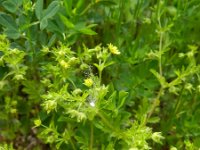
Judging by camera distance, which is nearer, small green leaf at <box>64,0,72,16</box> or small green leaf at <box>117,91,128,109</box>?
small green leaf at <box>117,91,128,109</box>

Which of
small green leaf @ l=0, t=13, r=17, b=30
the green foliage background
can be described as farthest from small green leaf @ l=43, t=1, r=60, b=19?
small green leaf @ l=0, t=13, r=17, b=30

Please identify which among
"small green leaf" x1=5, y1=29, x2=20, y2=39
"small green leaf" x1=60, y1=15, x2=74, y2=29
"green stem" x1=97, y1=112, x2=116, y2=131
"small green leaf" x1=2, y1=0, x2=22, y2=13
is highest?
"small green leaf" x1=2, y1=0, x2=22, y2=13

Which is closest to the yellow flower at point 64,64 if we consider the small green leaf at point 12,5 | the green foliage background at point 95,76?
the green foliage background at point 95,76

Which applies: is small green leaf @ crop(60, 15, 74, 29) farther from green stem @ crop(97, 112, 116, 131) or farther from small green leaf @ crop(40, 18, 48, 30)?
green stem @ crop(97, 112, 116, 131)

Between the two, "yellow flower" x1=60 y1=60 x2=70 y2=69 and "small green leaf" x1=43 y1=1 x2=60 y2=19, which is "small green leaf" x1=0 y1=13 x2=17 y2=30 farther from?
"yellow flower" x1=60 y1=60 x2=70 y2=69

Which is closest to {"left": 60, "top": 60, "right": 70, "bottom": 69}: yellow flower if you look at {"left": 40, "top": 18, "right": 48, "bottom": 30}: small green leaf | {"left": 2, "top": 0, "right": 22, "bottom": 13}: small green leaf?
{"left": 40, "top": 18, "right": 48, "bottom": 30}: small green leaf

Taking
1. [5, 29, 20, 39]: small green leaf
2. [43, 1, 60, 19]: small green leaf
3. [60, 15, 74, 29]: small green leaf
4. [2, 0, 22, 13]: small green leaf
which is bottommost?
[5, 29, 20, 39]: small green leaf

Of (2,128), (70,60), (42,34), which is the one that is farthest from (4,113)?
(70,60)

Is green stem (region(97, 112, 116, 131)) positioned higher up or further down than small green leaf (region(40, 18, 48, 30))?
further down
